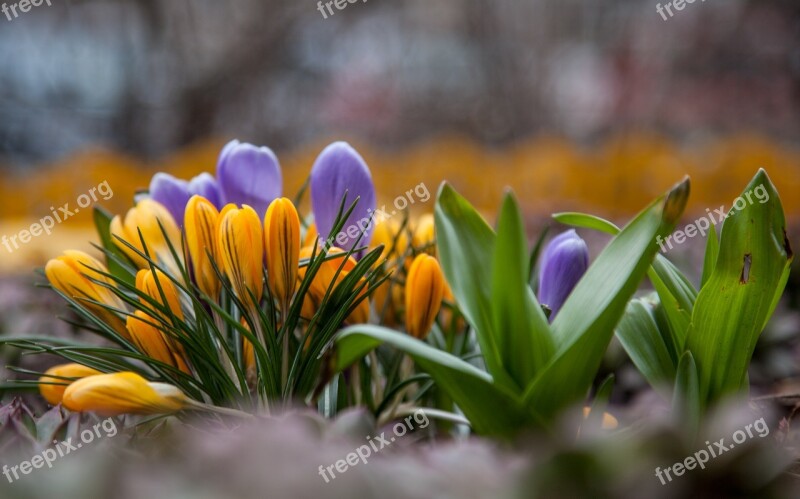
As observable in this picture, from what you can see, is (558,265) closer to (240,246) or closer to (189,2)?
(240,246)

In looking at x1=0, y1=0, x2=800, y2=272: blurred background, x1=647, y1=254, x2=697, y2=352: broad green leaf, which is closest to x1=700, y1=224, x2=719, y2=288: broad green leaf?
x1=647, y1=254, x2=697, y2=352: broad green leaf

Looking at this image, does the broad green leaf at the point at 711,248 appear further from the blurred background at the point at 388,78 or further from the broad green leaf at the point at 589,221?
the blurred background at the point at 388,78

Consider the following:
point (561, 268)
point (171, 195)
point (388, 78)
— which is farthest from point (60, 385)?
point (388, 78)

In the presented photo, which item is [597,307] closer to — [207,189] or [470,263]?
[470,263]

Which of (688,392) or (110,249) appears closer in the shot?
(688,392)

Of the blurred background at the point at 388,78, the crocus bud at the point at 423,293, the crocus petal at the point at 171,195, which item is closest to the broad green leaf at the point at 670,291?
the crocus bud at the point at 423,293

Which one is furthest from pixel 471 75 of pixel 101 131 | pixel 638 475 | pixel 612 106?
pixel 638 475

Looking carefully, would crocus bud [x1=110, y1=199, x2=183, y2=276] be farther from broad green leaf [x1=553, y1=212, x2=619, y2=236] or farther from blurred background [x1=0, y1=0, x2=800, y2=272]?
blurred background [x1=0, y1=0, x2=800, y2=272]
